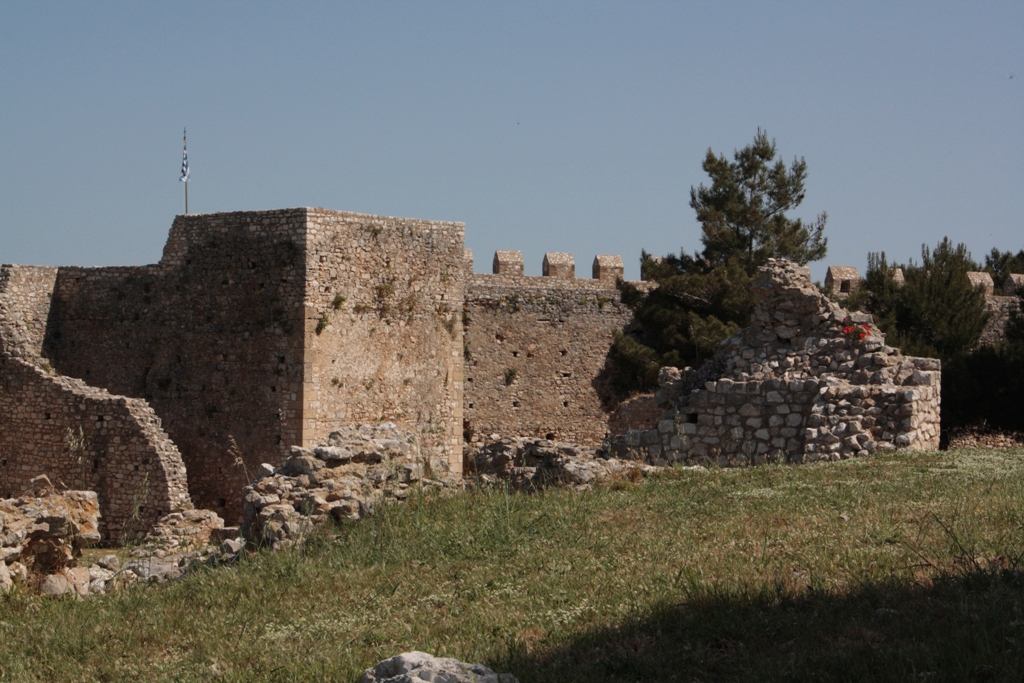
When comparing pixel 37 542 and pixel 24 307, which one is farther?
pixel 24 307

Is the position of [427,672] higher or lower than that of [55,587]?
higher

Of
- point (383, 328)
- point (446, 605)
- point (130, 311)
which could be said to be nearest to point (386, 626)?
point (446, 605)

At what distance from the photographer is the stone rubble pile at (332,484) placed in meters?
9.66

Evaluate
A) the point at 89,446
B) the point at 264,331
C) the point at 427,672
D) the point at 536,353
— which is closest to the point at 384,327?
the point at 264,331

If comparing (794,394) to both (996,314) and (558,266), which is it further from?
(996,314)

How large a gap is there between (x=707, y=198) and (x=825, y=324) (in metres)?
19.0

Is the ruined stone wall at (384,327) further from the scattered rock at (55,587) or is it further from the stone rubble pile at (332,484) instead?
the scattered rock at (55,587)

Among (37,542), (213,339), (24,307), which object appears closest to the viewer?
(37,542)

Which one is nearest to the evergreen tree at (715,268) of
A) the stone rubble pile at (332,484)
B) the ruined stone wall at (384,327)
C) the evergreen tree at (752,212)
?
the evergreen tree at (752,212)

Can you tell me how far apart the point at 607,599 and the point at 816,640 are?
4.36 ft

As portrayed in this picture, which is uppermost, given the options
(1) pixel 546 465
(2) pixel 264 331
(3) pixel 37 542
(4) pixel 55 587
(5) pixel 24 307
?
(5) pixel 24 307

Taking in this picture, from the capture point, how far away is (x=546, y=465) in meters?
12.5

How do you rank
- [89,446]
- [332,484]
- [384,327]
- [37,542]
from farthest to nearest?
1. [384,327]
2. [89,446]
3. [332,484]
4. [37,542]

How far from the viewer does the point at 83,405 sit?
57.5ft
